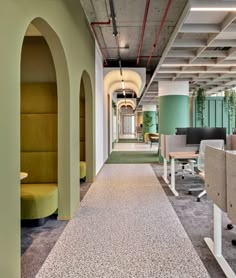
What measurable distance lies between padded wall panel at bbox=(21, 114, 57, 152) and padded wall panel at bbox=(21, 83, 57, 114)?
12 cm

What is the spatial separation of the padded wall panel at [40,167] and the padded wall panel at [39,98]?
24.6 inches

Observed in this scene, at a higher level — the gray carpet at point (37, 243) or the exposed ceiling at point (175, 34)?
the exposed ceiling at point (175, 34)

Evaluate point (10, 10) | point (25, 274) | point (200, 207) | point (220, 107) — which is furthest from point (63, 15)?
→ point (220, 107)

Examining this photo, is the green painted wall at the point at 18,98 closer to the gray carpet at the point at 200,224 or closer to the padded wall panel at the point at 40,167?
Answer: the padded wall panel at the point at 40,167

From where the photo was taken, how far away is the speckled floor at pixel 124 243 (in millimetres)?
2316

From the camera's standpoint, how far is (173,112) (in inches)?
357

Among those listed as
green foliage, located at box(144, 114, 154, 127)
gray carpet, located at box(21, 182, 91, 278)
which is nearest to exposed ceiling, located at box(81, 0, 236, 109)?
gray carpet, located at box(21, 182, 91, 278)

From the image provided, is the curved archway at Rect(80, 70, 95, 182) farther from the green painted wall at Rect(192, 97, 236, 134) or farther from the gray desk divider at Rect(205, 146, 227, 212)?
the green painted wall at Rect(192, 97, 236, 134)

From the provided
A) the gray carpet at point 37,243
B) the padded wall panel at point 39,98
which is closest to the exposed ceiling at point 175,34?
the padded wall panel at point 39,98

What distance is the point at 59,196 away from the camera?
365cm

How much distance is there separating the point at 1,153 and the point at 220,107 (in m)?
13.8

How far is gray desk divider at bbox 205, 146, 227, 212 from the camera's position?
2212 mm

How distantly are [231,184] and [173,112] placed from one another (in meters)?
7.24

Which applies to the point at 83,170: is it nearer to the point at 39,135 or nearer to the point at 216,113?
the point at 39,135
